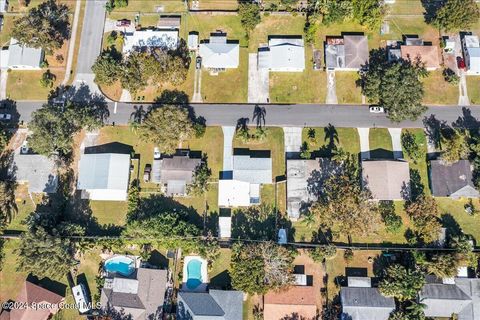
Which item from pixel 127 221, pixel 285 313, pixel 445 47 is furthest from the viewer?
pixel 445 47

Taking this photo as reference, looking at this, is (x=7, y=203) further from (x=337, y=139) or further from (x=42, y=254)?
(x=337, y=139)

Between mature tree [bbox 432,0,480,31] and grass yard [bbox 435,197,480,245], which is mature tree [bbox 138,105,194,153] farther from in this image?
mature tree [bbox 432,0,480,31]

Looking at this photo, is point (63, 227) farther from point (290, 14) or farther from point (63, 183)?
point (290, 14)

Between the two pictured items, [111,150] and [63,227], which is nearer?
[63,227]

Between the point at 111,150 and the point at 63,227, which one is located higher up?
the point at 111,150

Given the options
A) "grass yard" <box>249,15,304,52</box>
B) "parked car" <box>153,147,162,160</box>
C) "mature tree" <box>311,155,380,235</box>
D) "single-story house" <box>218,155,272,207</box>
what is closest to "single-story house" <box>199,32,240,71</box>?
"grass yard" <box>249,15,304,52</box>

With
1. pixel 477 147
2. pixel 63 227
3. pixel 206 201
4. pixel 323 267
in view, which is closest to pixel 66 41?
pixel 63 227
